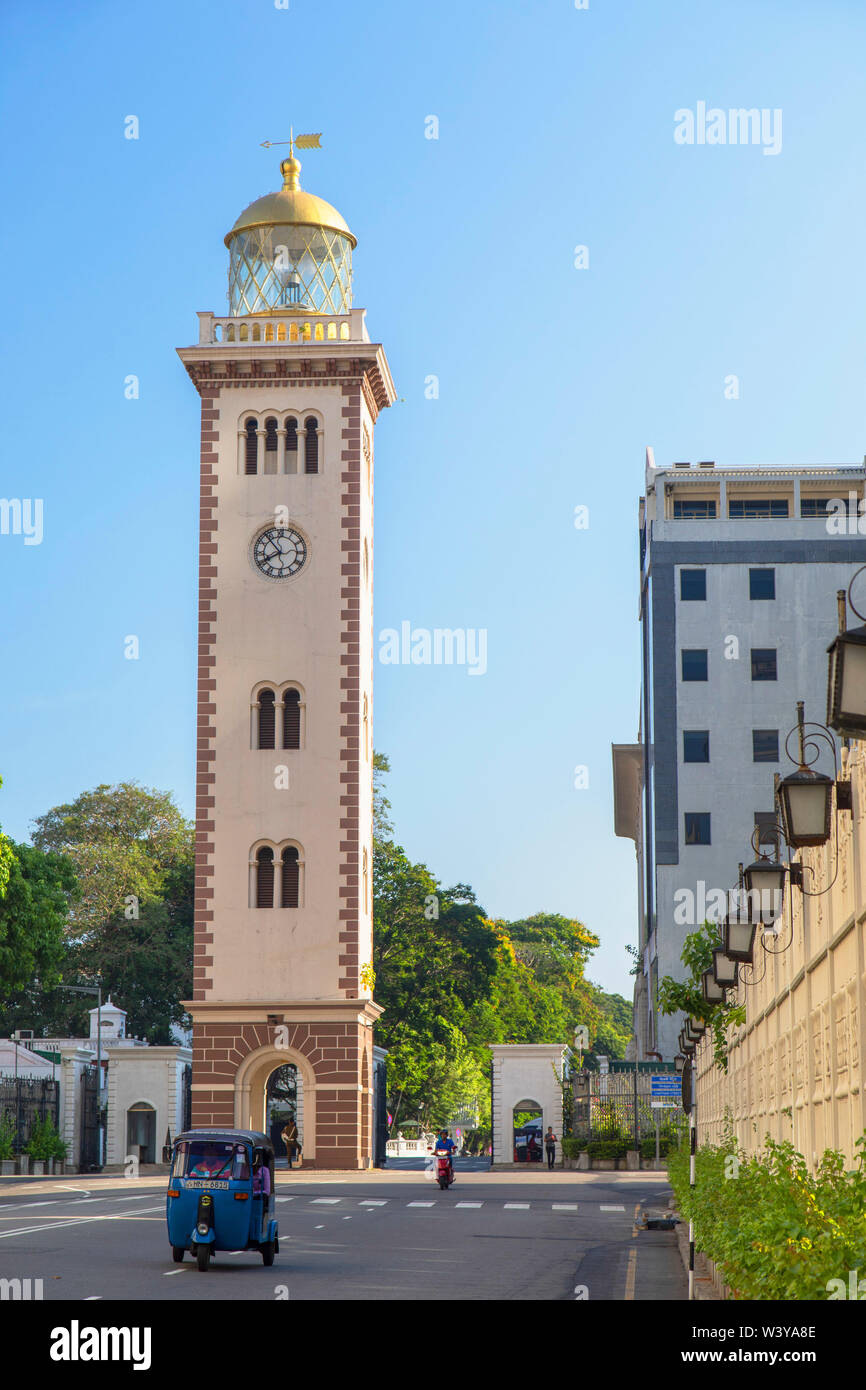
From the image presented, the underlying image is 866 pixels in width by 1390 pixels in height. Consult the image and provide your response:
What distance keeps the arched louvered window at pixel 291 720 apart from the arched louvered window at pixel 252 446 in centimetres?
731

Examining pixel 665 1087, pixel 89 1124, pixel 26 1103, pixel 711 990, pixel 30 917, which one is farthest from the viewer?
pixel 30 917

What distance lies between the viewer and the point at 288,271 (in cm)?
6034

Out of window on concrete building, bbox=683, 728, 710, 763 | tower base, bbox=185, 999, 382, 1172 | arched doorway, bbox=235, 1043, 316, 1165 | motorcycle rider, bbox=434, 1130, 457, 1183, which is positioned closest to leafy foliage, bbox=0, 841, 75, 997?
tower base, bbox=185, 999, 382, 1172

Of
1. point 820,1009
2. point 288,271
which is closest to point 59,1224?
point 820,1009

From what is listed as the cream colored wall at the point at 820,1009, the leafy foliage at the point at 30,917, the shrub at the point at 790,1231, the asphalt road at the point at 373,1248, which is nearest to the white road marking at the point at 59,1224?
the asphalt road at the point at 373,1248

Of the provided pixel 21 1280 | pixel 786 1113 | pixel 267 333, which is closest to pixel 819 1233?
pixel 786 1113

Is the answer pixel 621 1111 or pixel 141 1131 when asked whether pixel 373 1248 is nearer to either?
pixel 621 1111

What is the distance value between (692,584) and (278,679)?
79.6ft

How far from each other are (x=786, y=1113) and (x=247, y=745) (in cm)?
3713

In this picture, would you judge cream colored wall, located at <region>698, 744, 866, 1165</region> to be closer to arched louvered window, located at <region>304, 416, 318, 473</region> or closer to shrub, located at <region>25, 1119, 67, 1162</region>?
arched louvered window, located at <region>304, 416, 318, 473</region>

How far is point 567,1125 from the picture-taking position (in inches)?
2589

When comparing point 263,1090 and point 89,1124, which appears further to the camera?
point 89,1124

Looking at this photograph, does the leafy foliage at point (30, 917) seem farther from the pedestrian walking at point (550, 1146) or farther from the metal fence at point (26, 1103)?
the pedestrian walking at point (550, 1146)

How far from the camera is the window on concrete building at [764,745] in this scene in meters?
71.1
